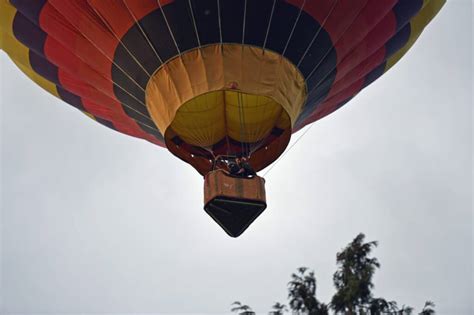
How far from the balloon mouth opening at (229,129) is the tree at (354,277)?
8.03 feet

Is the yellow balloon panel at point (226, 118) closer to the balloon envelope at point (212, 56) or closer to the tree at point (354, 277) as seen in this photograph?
the balloon envelope at point (212, 56)

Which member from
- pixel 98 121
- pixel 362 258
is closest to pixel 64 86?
pixel 98 121

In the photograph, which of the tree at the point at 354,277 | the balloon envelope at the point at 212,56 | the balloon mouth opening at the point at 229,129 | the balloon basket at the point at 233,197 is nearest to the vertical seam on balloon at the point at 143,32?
the balloon envelope at the point at 212,56

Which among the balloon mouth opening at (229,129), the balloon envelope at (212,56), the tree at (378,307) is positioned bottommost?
the tree at (378,307)

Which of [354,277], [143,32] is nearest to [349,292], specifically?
[354,277]

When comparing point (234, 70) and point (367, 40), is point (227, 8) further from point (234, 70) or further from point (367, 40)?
point (367, 40)

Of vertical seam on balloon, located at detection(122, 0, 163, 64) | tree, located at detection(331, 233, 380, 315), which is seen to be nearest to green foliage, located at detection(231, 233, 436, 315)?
tree, located at detection(331, 233, 380, 315)

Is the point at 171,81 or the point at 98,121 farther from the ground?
the point at 98,121

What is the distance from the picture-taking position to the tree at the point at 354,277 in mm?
11289

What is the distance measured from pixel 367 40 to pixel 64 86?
3785 millimetres

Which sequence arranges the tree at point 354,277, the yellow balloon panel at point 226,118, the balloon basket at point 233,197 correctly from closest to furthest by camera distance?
the balloon basket at point 233,197, the yellow balloon panel at point 226,118, the tree at point 354,277

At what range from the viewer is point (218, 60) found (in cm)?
893

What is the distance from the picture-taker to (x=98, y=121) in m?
11.5

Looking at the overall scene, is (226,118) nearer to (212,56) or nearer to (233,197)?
(212,56)
